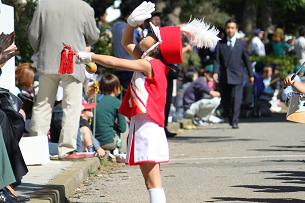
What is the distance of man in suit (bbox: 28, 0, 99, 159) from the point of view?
1161cm

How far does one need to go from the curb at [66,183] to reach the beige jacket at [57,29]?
3.45 ft

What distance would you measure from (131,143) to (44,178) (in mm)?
2210

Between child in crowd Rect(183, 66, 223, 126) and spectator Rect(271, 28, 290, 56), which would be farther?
spectator Rect(271, 28, 290, 56)

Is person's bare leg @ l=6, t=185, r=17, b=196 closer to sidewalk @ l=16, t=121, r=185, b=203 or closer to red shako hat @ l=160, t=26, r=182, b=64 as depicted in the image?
sidewalk @ l=16, t=121, r=185, b=203

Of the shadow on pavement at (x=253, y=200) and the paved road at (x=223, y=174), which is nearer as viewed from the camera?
the shadow on pavement at (x=253, y=200)

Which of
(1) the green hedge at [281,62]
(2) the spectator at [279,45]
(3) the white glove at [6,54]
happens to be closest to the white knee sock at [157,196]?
(3) the white glove at [6,54]

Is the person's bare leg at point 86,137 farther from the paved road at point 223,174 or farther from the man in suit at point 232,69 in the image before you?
the man in suit at point 232,69

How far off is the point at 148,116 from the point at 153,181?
52cm

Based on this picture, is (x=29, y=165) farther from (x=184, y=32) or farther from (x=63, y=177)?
(x=184, y=32)

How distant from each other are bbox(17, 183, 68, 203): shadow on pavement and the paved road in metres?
0.39

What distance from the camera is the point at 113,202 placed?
934 centimetres

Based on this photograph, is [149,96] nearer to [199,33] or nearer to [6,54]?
[199,33]

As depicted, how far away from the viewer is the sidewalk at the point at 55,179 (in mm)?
8797

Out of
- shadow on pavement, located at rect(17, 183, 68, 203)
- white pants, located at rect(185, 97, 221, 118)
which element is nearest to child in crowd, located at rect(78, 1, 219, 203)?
shadow on pavement, located at rect(17, 183, 68, 203)
